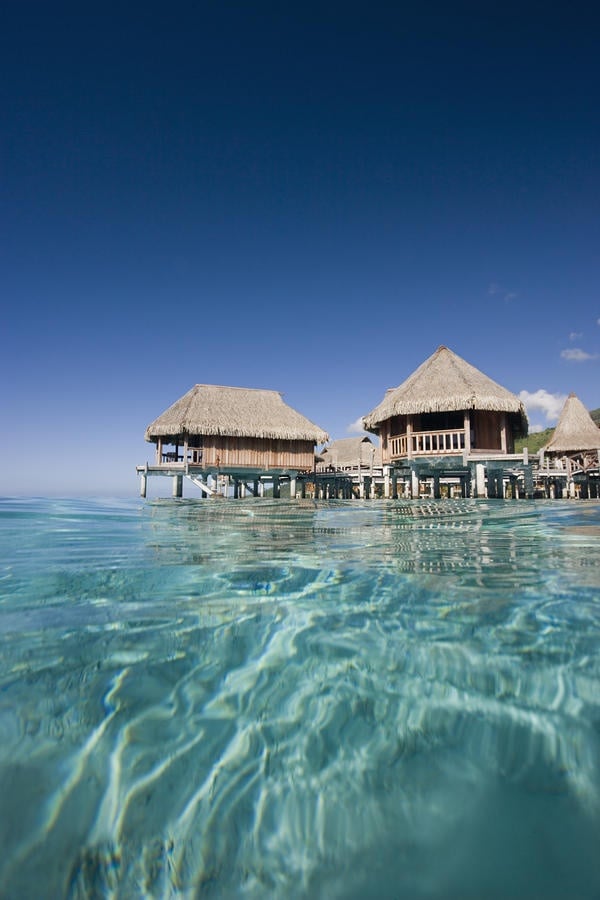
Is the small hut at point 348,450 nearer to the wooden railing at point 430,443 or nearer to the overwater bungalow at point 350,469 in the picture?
the overwater bungalow at point 350,469

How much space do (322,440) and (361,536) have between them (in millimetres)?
15129

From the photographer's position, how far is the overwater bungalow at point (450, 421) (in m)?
14.8

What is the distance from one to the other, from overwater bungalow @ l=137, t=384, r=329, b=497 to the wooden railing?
5.20 metres

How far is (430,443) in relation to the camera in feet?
49.8

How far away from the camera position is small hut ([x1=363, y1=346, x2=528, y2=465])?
14828mm

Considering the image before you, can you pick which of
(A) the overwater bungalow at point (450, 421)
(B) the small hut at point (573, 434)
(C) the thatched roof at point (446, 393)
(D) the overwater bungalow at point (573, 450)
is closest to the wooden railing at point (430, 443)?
(A) the overwater bungalow at point (450, 421)

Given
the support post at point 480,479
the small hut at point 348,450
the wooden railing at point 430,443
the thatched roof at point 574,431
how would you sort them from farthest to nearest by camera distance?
the small hut at point 348,450, the thatched roof at point 574,431, the wooden railing at point 430,443, the support post at point 480,479

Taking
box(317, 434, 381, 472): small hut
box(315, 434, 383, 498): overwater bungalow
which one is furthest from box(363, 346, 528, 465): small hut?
box(317, 434, 381, 472): small hut

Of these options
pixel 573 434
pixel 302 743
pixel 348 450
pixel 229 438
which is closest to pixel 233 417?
pixel 229 438

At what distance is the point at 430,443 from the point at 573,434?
12947 millimetres

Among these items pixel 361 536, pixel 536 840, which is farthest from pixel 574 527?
pixel 536 840

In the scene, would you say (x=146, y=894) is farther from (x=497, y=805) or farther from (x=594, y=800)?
(x=594, y=800)

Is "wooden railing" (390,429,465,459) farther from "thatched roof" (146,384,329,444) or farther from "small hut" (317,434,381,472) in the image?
"small hut" (317,434,381,472)

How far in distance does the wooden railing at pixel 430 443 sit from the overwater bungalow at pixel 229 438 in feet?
17.1
